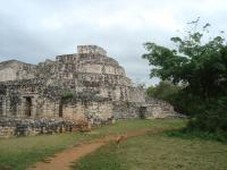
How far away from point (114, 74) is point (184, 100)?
13.0 metres

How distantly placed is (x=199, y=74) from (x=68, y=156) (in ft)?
35.5

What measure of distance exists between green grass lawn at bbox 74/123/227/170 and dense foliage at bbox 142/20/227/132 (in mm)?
2940

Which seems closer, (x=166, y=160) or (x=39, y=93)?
(x=166, y=160)

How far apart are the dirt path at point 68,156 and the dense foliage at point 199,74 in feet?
15.8

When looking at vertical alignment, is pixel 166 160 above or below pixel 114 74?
below

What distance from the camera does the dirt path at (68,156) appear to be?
14256 millimetres

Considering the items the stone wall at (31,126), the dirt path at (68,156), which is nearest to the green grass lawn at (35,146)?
the dirt path at (68,156)

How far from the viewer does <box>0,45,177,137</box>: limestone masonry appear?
2802 cm

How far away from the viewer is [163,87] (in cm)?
5325

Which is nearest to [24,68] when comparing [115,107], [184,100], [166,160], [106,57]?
[106,57]

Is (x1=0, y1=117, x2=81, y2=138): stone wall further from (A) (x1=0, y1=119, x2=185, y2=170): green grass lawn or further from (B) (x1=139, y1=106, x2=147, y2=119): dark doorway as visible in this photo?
(B) (x1=139, y1=106, x2=147, y2=119): dark doorway

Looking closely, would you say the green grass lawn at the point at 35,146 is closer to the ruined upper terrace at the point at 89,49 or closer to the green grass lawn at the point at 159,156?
the green grass lawn at the point at 159,156

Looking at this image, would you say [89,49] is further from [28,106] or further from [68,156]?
[68,156]

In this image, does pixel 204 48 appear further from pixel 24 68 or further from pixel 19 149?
pixel 24 68
